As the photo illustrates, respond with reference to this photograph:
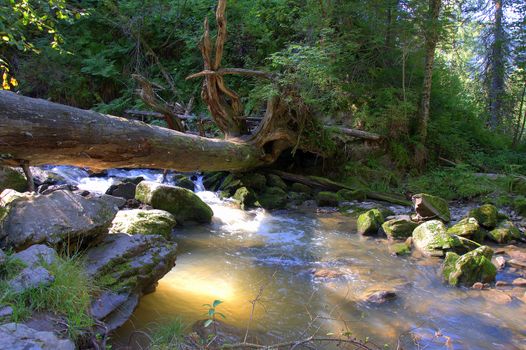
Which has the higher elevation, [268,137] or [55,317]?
[268,137]

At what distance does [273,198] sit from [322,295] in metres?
4.81

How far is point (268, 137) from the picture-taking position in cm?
970

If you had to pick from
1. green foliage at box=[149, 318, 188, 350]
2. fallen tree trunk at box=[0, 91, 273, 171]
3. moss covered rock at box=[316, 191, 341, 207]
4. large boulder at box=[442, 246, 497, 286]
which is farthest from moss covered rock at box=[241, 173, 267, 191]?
green foliage at box=[149, 318, 188, 350]

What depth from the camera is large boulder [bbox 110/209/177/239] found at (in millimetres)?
5383

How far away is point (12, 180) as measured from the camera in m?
7.38

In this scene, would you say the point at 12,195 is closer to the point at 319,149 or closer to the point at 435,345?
the point at 435,345

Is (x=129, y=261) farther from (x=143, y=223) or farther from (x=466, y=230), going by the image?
(x=466, y=230)

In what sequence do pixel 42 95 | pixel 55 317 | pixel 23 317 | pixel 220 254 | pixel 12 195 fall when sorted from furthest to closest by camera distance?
pixel 42 95, pixel 220 254, pixel 12 195, pixel 55 317, pixel 23 317

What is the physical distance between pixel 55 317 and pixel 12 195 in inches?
82.9

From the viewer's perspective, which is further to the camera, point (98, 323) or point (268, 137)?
point (268, 137)

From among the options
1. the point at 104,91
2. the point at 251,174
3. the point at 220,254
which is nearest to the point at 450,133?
the point at 251,174

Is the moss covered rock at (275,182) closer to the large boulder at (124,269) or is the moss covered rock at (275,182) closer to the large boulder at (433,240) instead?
the large boulder at (433,240)

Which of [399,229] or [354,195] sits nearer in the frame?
[399,229]

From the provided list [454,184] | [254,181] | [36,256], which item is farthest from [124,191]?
[454,184]
